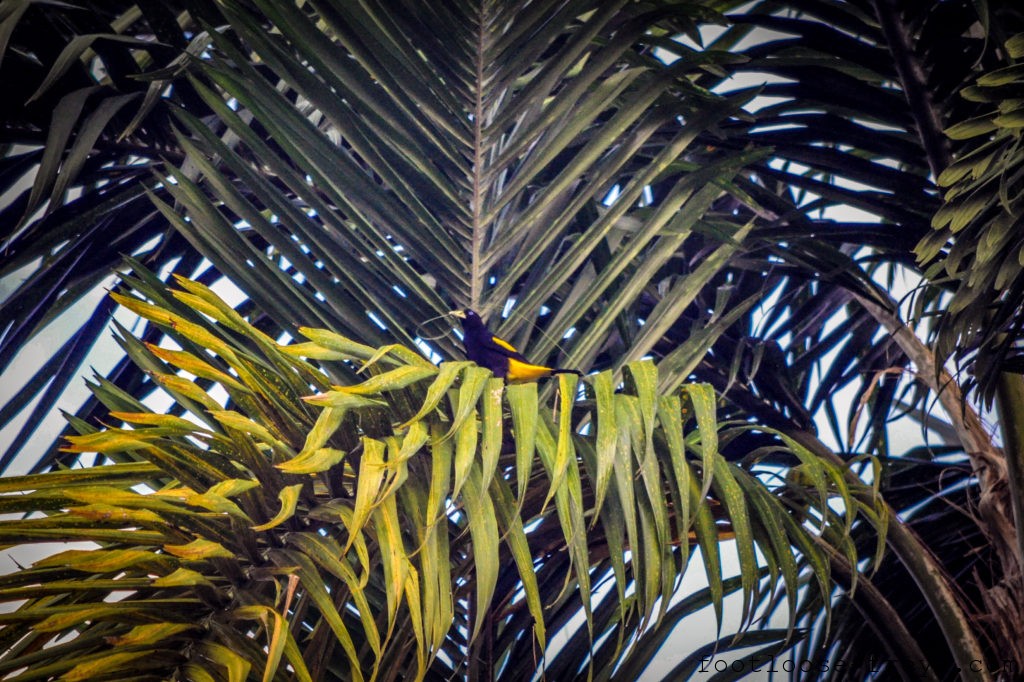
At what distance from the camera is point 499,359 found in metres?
1.04

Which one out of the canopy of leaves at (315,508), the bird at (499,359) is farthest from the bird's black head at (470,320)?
the canopy of leaves at (315,508)

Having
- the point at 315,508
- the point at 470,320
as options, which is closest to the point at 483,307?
the point at 470,320

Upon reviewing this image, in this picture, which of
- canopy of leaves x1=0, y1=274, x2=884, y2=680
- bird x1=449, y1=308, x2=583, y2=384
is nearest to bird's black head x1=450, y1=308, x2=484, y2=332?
bird x1=449, y1=308, x2=583, y2=384

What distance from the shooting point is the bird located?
3.37ft

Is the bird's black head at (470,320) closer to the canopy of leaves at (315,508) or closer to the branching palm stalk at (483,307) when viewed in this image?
the branching palm stalk at (483,307)

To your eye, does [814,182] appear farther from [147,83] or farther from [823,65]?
[147,83]

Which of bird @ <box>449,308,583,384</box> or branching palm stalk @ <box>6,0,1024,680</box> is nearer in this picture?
branching palm stalk @ <box>6,0,1024,680</box>

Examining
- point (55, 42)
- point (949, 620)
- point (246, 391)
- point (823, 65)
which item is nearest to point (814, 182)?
point (823, 65)

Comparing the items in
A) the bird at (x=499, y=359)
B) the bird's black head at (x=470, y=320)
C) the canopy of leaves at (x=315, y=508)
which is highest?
the bird's black head at (x=470, y=320)

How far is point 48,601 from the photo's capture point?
2.55 ft

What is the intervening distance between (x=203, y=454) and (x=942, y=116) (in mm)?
1259

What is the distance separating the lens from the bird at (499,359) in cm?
103

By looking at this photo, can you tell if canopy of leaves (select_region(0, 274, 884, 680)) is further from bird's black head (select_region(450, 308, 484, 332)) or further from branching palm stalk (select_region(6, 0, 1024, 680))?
bird's black head (select_region(450, 308, 484, 332))

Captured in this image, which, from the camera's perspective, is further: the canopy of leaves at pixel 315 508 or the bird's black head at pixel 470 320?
the bird's black head at pixel 470 320
